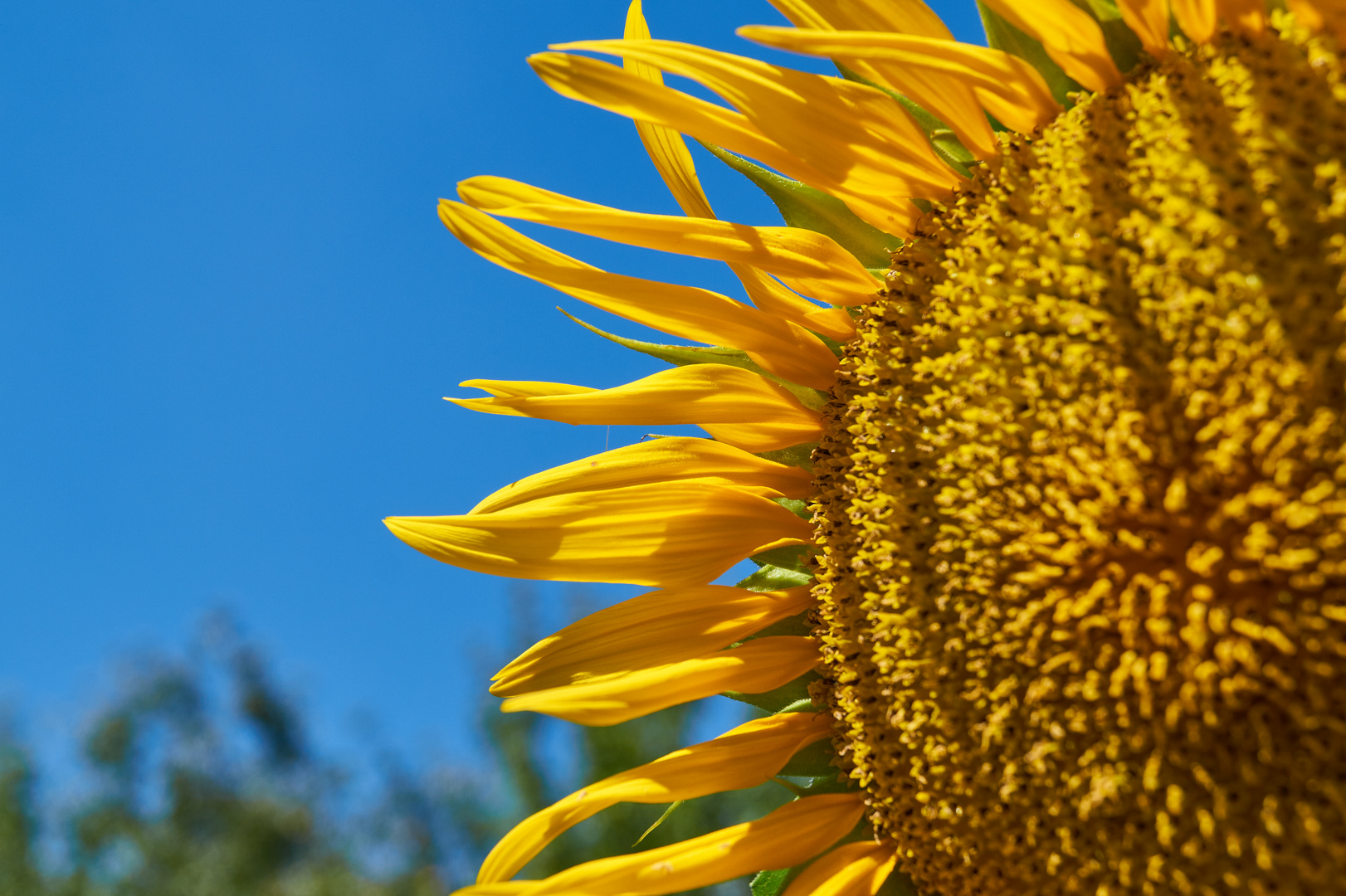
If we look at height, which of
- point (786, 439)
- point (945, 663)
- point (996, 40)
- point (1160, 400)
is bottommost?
point (945, 663)

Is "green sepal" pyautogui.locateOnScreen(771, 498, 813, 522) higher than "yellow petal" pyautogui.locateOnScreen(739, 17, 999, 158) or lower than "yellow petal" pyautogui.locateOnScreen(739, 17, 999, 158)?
lower

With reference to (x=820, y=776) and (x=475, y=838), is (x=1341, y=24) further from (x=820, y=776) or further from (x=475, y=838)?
Result: (x=475, y=838)

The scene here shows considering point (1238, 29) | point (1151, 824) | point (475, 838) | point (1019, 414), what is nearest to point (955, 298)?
point (1019, 414)

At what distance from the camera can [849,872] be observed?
203 centimetres

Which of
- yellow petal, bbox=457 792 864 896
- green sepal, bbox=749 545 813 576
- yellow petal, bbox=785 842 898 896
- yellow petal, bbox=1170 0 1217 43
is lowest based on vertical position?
yellow petal, bbox=785 842 898 896

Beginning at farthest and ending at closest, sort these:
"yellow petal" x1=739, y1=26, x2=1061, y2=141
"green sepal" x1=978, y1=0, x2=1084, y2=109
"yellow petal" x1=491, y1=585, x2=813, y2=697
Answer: "yellow petal" x1=491, y1=585, x2=813, y2=697, "green sepal" x1=978, y1=0, x2=1084, y2=109, "yellow petal" x1=739, y1=26, x2=1061, y2=141

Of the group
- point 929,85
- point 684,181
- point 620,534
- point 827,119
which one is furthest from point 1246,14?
point 620,534

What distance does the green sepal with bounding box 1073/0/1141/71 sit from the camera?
1752 millimetres

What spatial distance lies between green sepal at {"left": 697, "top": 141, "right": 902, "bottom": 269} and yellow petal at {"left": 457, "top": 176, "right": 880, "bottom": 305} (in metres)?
0.05

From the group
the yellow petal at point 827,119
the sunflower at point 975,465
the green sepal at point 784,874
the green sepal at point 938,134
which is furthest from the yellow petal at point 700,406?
the green sepal at point 784,874

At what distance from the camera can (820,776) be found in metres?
2.17

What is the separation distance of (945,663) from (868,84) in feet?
3.44

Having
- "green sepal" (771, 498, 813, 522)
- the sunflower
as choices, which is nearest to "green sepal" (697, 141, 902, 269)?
the sunflower

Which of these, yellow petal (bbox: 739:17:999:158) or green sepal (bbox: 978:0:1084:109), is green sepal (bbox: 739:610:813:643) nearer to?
yellow petal (bbox: 739:17:999:158)
